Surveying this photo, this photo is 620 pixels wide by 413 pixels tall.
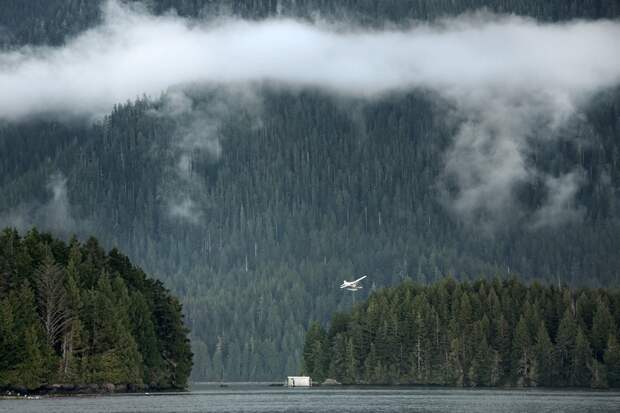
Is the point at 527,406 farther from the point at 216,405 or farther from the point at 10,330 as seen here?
the point at 10,330

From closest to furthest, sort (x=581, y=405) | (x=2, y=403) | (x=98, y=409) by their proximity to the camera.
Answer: (x=98, y=409) < (x=2, y=403) < (x=581, y=405)

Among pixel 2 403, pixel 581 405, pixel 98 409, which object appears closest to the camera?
pixel 98 409

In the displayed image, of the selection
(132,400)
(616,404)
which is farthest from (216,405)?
(616,404)

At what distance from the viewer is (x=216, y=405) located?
642 ft

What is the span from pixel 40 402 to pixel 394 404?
157ft

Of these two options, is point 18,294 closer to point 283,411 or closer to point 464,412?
point 283,411

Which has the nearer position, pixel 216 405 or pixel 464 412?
pixel 464 412

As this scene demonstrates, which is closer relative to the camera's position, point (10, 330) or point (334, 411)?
point (334, 411)

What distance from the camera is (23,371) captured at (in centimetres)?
19412

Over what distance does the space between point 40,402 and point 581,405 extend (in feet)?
238

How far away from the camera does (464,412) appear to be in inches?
6663

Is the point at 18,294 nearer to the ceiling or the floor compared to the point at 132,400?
nearer to the ceiling

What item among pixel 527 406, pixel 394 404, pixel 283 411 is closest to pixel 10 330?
pixel 283 411

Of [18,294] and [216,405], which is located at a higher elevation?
[18,294]
